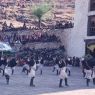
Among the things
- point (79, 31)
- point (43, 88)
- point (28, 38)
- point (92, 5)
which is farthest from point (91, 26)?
point (43, 88)

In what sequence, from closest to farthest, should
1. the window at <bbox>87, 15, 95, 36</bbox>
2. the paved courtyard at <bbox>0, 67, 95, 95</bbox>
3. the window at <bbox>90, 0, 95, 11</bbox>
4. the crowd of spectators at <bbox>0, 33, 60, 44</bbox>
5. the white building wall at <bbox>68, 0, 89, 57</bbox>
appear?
the paved courtyard at <bbox>0, 67, 95, 95</bbox> < the window at <bbox>87, 15, 95, 36</bbox> < the window at <bbox>90, 0, 95, 11</bbox> < the white building wall at <bbox>68, 0, 89, 57</bbox> < the crowd of spectators at <bbox>0, 33, 60, 44</bbox>

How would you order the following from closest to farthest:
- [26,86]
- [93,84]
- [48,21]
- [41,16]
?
[26,86] < [93,84] < [41,16] < [48,21]

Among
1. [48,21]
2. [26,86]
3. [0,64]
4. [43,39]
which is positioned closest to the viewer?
[26,86]

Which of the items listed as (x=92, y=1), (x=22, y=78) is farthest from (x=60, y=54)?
(x=22, y=78)

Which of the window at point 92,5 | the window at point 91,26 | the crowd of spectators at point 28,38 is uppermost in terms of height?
the window at point 92,5

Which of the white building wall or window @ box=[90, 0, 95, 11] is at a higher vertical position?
window @ box=[90, 0, 95, 11]

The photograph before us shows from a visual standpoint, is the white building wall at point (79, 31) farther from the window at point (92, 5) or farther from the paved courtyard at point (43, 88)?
the paved courtyard at point (43, 88)

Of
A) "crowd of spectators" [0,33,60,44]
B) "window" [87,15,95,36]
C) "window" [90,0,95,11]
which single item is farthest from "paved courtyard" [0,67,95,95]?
"crowd of spectators" [0,33,60,44]

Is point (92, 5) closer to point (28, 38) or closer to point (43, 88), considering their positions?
point (28, 38)

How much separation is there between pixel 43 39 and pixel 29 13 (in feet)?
87.0

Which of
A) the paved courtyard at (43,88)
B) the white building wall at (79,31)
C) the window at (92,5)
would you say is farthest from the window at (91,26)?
the paved courtyard at (43,88)

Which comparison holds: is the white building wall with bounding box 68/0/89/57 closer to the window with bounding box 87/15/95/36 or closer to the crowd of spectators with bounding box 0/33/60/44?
the window with bounding box 87/15/95/36

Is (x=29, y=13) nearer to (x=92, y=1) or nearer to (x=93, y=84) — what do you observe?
(x=92, y=1)

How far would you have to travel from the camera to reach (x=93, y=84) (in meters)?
28.9
